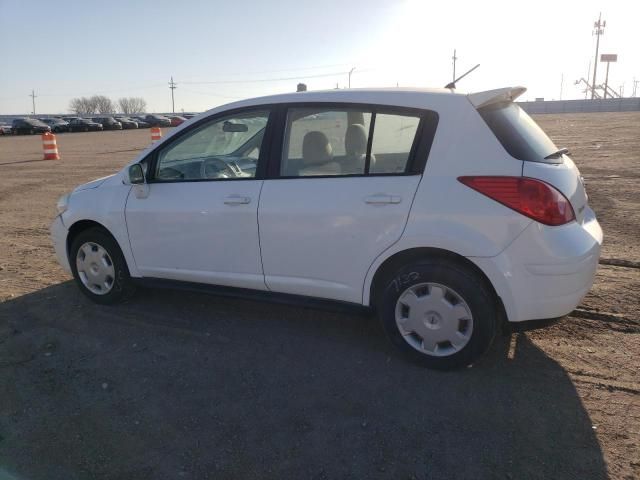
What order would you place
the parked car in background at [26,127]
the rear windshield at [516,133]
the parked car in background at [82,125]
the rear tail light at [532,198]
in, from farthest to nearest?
1. the parked car in background at [82,125]
2. the parked car in background at [26,127]
3. the rear windshield at [516,133]
4. the rear tail light at [532,198]

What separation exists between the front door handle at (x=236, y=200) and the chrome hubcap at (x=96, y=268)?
4.69 feet

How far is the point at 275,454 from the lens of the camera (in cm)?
260

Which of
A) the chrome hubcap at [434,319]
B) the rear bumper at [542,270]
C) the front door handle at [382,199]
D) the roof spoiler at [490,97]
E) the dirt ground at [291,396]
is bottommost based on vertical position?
the dirt ground at [291,396]

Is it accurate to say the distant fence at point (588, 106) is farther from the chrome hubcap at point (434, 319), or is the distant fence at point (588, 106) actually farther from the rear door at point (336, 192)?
the chrome hubcap at point (434, 319)

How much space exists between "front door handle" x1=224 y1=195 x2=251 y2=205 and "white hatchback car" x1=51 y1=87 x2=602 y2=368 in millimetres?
12

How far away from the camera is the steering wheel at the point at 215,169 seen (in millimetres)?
4137

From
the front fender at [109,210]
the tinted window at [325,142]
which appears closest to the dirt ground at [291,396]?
the front fender at [109,210]

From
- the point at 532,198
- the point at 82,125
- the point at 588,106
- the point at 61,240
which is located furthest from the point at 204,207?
the point at 588,106

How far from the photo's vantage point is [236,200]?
3695 mm

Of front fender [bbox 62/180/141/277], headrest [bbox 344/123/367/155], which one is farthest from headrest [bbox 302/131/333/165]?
front fender [bbox 62/180/141/277]

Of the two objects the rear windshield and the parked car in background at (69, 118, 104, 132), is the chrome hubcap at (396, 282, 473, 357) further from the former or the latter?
the parked car in background at (69, 118, 104, 132)

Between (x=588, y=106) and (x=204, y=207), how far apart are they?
80219 mm

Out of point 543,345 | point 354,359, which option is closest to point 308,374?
point 354,359

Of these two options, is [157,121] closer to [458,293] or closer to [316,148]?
[316,148]
